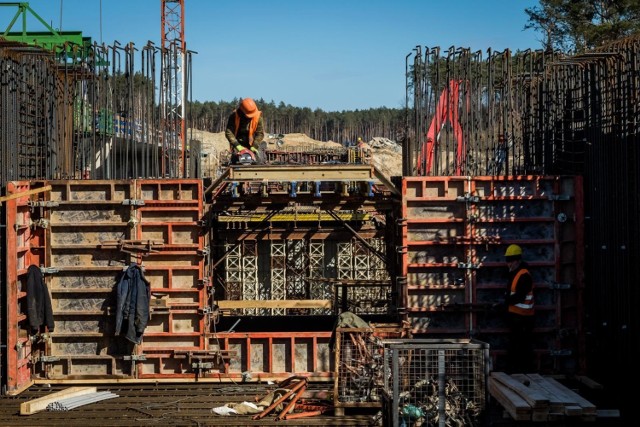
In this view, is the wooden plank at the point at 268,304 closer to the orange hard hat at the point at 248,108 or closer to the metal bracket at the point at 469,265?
the metal bracket at the point at 469,265

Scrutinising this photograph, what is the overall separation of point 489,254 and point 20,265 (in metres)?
8.04

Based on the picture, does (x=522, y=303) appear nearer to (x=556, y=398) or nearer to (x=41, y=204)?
(x=556, y=398)

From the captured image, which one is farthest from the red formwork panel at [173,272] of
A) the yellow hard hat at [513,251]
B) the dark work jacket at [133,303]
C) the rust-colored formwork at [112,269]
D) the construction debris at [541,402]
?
the construction debris at [541,402]

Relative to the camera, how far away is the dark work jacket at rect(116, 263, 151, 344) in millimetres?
15836

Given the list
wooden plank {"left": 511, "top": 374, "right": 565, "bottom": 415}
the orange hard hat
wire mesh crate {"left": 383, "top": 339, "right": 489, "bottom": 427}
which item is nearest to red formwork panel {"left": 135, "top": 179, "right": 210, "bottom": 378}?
the orange hard hat

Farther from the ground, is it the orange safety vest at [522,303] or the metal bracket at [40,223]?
the metal bracket at [40,223]

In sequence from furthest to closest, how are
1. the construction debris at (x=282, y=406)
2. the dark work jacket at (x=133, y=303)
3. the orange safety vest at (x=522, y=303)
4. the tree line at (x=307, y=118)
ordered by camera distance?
1. the tree line at (x=307, y=118)
2. the dark work jacket at (x=133, y=303)
3. the orange safety vest at (x=522, y=303)
4. the construction debris at (x=282, y=406)

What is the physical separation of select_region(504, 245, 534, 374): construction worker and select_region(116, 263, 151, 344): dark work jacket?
612 cm

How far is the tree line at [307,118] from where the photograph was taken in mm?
99844

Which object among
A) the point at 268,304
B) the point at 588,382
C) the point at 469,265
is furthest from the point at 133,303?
the point at 588,382

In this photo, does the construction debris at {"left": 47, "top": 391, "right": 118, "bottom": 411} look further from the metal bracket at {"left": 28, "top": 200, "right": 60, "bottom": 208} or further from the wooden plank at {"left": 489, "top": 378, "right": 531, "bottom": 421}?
the wooden plank at {"left": 489, "top": 378, "right": 531, "bottom": 421}

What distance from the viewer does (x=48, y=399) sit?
14.3 meters

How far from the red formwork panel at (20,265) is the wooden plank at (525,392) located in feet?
25.6

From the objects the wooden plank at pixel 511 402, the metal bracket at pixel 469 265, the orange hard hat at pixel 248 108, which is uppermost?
the orange hard hat at pixel 248 108
